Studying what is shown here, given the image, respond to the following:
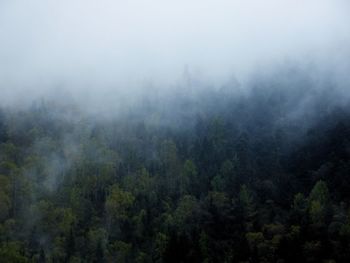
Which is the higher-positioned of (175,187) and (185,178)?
(185,178)

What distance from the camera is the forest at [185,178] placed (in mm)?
107062

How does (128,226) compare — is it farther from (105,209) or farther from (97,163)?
(97,163)

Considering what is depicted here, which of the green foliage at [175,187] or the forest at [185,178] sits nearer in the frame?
the green foliage at [175,187]

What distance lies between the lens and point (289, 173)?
128250 millimetres

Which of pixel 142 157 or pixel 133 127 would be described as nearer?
pixel 142 157

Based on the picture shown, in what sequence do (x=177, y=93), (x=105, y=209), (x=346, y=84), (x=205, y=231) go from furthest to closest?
1. (x=177, y=93)
2. (x=346, y=84)
3. (x=105, y=209)
4. (x=205, y=231)

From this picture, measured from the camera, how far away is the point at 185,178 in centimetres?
13312

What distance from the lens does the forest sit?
107062 mm

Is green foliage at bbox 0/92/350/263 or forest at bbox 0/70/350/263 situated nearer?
green foliage at bbox 0/92/350/263

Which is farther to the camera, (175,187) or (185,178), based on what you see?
(185,178)

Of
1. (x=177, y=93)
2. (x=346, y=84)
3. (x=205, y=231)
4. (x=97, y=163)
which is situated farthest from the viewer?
(x=177, y=93)

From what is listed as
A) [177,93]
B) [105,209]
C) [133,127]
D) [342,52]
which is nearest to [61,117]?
[133,127]

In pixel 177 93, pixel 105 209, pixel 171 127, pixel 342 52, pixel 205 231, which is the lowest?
pixel 205 231

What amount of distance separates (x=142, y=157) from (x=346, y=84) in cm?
5174
